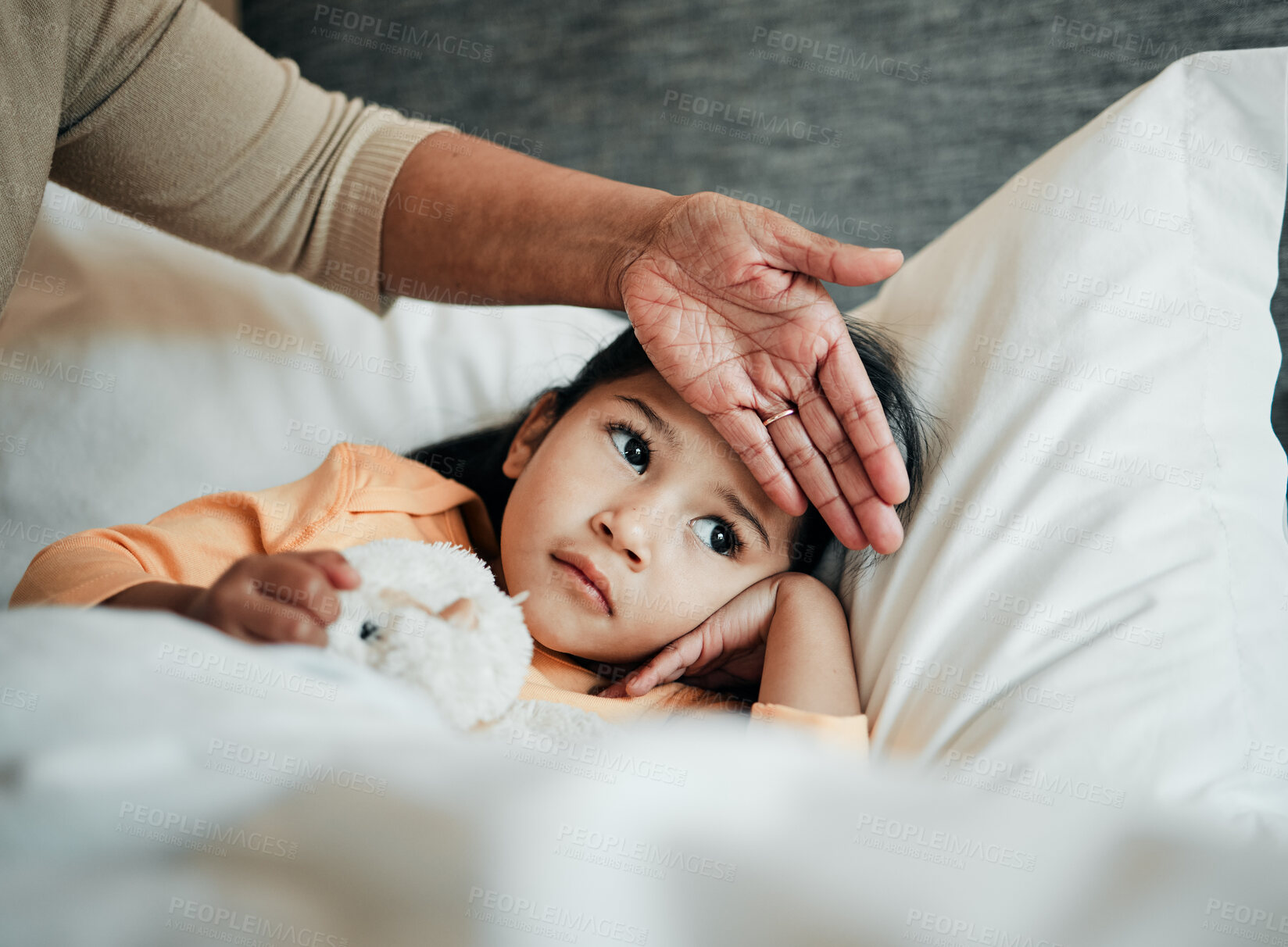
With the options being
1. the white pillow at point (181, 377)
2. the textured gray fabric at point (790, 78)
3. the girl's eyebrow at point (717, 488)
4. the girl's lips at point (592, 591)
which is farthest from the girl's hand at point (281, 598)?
the textured gray fabric at point (790, 78)

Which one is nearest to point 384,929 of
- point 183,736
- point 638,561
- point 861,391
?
point 183,736

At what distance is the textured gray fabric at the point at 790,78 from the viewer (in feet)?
3.92

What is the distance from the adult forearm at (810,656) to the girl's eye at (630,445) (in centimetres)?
19

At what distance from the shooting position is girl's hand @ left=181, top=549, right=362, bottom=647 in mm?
466

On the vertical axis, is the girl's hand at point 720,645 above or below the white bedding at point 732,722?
below

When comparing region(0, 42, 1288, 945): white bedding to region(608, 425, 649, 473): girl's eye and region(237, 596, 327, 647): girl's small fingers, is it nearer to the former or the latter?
region(237, 596, 327, 647): girl's small fingers

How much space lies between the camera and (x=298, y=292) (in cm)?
108

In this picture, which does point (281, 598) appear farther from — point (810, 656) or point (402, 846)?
point (810, 656)

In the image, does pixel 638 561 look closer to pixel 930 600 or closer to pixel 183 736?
pixel 930 600

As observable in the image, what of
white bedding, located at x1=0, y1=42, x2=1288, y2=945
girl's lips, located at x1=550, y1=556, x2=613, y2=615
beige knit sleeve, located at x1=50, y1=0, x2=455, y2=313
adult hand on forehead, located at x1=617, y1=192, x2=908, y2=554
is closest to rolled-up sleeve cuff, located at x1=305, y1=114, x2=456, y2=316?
beige knit sleeve, located at x1=50, y1=0, x2=455, y2=313

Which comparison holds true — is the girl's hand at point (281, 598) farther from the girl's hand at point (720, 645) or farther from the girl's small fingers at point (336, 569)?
the girl's hand at point (720, 645)

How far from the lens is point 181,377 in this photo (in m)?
0.99

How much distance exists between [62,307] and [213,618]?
74 cm

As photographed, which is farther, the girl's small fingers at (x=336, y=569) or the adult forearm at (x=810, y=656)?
the adult forearm at (x=810, y=656)
